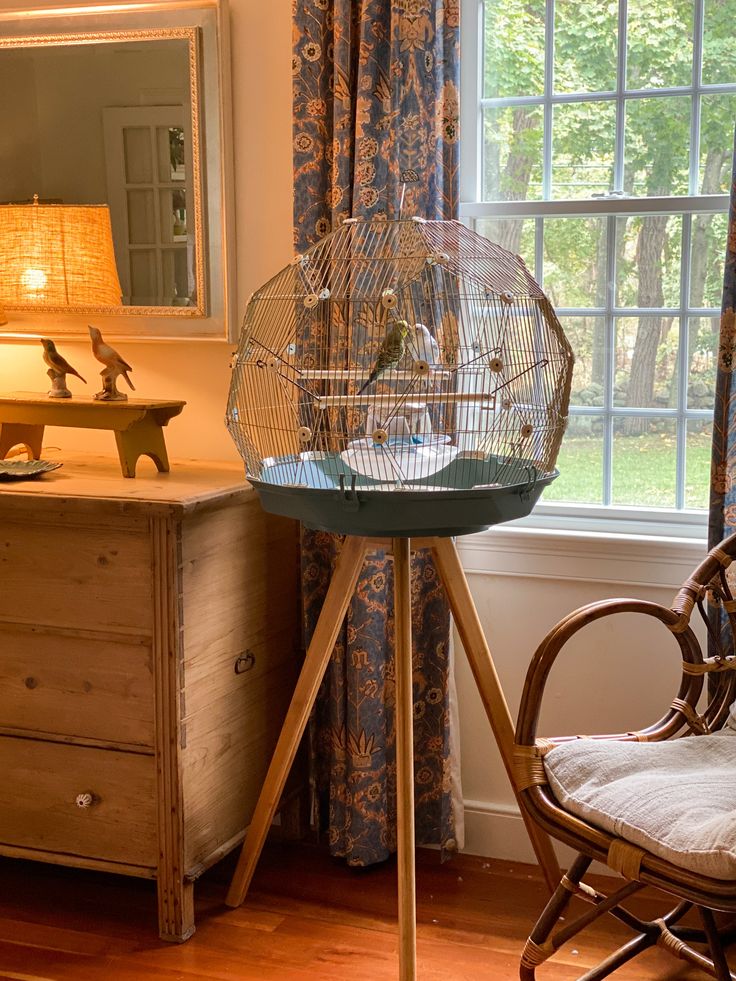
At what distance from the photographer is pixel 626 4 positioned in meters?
2.56

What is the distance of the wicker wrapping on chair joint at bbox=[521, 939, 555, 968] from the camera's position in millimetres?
2082

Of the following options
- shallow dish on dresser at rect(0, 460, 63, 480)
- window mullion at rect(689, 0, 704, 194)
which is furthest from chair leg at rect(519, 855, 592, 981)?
window mullion at rect(689, 0, 704, 194)

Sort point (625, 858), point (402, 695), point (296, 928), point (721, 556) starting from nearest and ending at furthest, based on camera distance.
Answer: point (625, 858), point (402, 695), point (721, 556), point (296, 928)

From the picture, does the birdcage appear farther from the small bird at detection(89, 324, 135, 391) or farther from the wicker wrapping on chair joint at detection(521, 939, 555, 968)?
the wicker wrapping on chair joint at detection(521, 939, 555, 968)

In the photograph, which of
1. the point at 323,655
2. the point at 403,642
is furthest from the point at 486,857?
the point at 403,642

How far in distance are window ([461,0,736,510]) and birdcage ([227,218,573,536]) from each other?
0.83 ft

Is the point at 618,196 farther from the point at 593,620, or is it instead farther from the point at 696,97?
the point at 593,620

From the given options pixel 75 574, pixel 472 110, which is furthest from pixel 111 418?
pixel 472 110

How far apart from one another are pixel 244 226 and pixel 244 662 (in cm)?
108

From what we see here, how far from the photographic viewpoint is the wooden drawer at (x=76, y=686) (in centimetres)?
236

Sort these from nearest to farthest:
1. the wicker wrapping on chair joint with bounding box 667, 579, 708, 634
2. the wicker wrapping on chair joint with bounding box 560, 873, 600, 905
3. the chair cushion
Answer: the chair cushion → the wicker wrapping on chair joint with bounding box 560, 873, 600, 905 → the wicker wrapping on chair joint with bounding box 667, 579, 708, 634

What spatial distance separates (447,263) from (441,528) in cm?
56

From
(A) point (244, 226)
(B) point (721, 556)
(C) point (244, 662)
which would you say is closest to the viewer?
(B) point (721, 556)

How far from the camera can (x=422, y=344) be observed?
213cm
